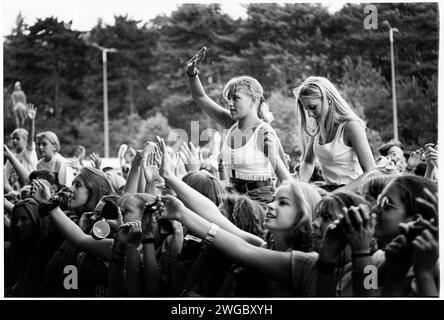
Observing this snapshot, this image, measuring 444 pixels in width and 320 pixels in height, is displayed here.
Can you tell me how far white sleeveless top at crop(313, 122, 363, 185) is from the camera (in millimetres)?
4539

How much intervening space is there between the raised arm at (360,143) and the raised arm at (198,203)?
673mm

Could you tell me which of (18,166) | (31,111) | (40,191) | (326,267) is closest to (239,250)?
(326,267)

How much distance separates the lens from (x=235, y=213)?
4.48m

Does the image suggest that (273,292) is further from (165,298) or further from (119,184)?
(119,184)

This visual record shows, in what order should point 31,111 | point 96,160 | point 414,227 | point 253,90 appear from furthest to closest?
1. point 96,160
2. point 31,111
3. point 253,90
4. point 414,227

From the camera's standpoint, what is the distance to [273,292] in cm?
436

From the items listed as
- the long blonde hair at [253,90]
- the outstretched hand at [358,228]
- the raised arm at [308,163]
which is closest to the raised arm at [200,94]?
the long blonde hair at [253,90]

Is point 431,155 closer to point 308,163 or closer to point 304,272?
point 308,163

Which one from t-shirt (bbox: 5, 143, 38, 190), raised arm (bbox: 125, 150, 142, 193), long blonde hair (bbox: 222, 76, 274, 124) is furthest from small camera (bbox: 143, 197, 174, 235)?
t-shirt (bbox: 5, 143, 38, 190)

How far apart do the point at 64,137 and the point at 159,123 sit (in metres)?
0.67

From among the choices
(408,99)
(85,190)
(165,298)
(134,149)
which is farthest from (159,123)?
(408,99)

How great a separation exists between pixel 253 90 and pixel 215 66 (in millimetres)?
324

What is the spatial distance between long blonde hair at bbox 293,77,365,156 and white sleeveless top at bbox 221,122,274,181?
0.19 metres

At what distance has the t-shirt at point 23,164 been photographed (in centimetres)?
527
